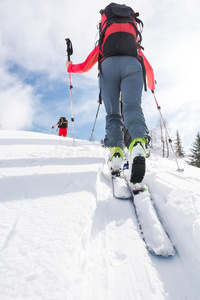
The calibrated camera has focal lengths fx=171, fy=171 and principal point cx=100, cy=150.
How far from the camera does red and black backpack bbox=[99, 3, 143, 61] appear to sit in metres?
1.98

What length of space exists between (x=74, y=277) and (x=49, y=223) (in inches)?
11.9

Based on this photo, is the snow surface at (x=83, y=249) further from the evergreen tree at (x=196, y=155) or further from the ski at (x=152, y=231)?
the evergreen tree at (x=196, y=155)

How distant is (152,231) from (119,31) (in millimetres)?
2124

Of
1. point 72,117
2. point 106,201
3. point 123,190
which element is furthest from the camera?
point 72,117

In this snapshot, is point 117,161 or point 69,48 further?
point 69,48

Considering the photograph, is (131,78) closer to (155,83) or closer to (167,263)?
(155,83)

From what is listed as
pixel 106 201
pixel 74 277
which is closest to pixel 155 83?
pixel 106 201

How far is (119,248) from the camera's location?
39.2 inches

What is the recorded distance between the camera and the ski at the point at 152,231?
3.20ft

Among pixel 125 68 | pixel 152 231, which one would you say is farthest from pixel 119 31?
pixel 152 231

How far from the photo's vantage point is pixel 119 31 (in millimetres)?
2010

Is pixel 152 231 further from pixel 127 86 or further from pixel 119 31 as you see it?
pixel 119 31

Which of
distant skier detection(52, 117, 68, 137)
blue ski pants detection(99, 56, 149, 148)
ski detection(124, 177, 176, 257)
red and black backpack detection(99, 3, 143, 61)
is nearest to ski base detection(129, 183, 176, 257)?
ski detection(124, 177, 176, 257)

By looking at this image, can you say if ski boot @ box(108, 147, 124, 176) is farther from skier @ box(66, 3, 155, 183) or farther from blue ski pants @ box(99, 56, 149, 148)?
blue ski pants @ box(99, 56, 149, 148)
